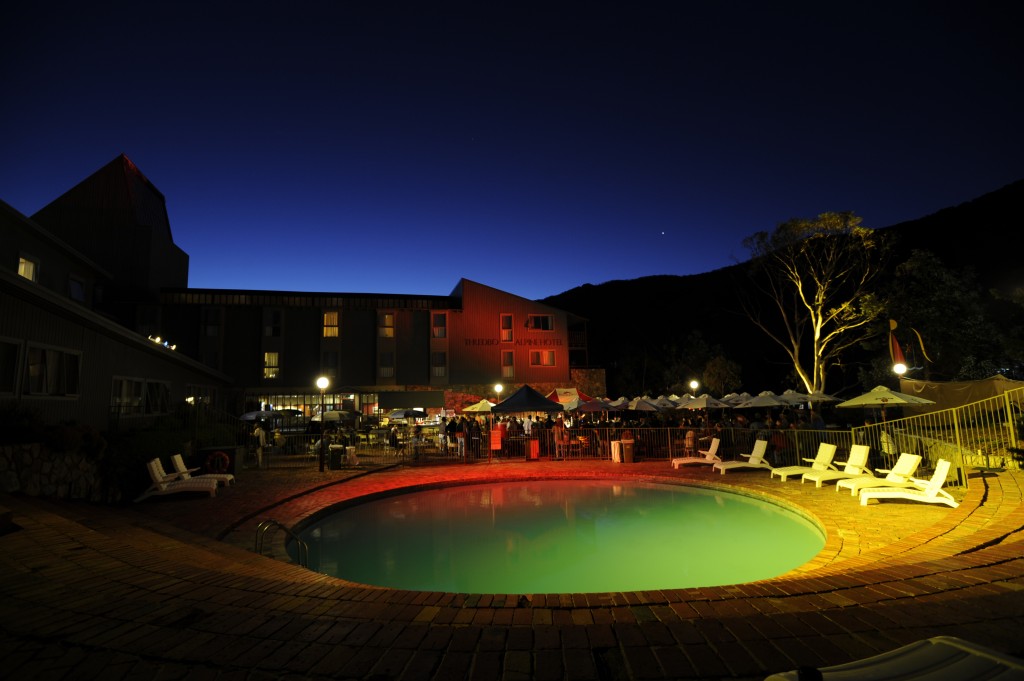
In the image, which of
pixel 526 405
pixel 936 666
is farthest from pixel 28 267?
pixel 936 666

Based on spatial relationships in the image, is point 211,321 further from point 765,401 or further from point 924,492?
point 924,492

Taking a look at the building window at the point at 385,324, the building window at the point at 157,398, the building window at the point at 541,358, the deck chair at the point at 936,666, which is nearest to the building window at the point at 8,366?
the building window at the point at 157,398

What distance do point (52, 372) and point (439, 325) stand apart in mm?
26326

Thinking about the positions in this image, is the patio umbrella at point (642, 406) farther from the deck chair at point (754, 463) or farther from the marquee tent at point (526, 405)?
the deck chair at point (754, 463)

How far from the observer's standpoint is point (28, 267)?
15430 millimetres

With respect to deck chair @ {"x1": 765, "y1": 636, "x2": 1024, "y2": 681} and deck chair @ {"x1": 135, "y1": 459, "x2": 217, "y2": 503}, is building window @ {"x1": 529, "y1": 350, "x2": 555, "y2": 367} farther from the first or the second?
deck chair @ {"x1": 765, "y1": 636, "x2": 1024, "y2": 681}

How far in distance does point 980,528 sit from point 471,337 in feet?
106

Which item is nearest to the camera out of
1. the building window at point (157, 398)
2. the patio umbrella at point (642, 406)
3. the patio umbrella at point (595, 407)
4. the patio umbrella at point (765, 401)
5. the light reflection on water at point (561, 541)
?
the light reflection on water at point (561, 541)

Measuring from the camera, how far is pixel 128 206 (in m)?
28.8

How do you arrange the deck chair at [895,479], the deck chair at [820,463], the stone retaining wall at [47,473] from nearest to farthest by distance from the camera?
the stone retaining wall at [47,473], the deck chair at [895,479], the deck chair at [820,463]

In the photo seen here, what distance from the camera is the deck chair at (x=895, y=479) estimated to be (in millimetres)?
9141

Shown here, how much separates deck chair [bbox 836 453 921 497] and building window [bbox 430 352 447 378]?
28.8 meters

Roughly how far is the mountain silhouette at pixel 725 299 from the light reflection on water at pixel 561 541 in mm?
43146

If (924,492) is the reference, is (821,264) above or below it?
above
